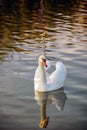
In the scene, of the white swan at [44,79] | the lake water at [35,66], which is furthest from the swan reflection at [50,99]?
the white swan at [44,79]

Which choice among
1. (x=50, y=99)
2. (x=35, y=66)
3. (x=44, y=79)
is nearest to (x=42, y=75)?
(x=44, y=79)

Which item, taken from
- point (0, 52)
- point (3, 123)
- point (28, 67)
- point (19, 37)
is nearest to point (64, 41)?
point (19, 37)

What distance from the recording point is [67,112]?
13.2m

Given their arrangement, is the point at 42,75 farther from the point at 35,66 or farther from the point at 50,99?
the point at 35,66

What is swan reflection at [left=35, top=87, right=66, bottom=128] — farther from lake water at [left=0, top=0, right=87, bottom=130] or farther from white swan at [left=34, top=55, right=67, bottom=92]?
white swan at [left=34, top=55, right=67, bottom=92]

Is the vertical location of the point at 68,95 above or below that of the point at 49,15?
above

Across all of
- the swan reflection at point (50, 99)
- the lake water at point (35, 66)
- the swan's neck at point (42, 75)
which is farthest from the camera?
the swan's neck at point (42, 75)

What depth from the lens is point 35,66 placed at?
62.0ft

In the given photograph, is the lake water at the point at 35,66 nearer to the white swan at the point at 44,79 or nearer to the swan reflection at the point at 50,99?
the swan reflection at the point at 50,99

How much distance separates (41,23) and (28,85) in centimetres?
1879

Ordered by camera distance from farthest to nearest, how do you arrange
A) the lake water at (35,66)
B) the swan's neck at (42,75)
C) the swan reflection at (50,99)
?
the swan's neck at (42,75), the swan reflection at (50,99), the lake water at (35,66)

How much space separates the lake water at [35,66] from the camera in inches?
497

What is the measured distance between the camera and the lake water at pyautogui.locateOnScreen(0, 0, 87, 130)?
12.6m

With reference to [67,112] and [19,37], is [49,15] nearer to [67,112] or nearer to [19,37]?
[19,37]
